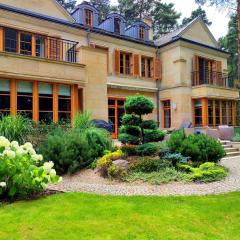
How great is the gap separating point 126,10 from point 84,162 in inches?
1239

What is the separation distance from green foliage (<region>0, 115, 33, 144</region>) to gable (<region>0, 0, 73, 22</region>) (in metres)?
9.05

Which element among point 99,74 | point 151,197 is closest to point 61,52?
point 99,74

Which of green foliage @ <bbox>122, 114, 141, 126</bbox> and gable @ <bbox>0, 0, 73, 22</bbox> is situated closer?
green foliage @ <bbox>122, 114, 141, 126</bbox>

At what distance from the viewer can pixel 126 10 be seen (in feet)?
121

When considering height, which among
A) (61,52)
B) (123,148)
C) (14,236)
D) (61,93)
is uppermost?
(61,52)

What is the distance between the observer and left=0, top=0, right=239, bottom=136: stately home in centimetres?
1346

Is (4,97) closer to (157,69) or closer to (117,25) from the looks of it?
(117,25)

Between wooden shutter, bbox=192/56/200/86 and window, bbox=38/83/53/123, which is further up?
wooden shutter, bbox=192/56/200/86

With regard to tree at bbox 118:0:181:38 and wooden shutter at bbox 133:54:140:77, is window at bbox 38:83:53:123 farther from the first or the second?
tree at bbox 118:0:181:38

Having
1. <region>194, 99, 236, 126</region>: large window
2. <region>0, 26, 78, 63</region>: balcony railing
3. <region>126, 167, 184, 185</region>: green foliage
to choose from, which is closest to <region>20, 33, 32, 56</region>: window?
<region>0, 26, 78, 63</region>: balcony railing

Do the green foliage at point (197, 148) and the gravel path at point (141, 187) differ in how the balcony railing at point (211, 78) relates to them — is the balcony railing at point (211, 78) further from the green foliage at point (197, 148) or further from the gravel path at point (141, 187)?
the gravel path at point (141, 187)

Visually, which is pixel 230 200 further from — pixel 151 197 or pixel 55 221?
pixel 55 221

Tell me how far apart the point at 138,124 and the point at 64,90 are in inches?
202

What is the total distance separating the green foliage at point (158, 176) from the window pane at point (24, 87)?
7238mm
